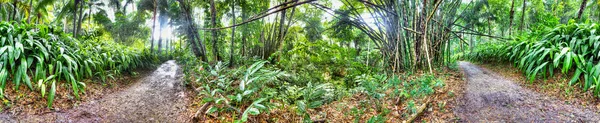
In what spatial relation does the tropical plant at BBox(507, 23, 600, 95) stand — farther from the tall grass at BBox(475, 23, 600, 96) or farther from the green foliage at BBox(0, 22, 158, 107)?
the green foliage at BBox(0, 22, 158, 107)

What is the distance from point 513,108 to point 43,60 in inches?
203

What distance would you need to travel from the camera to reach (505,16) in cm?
1041

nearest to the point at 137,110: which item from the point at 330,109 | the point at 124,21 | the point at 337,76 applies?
the point at 330,109

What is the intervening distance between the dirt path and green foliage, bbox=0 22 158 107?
14.1ft

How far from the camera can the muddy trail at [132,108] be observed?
2675 mm

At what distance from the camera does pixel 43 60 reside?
317cm

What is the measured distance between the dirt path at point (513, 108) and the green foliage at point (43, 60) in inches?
169

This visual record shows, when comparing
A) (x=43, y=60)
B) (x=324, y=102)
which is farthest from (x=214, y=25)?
(x=324, y=102)

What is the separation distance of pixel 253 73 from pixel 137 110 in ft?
4.61

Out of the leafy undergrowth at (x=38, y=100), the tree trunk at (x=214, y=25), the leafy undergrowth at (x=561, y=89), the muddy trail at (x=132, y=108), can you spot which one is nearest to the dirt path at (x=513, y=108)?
the leafy undergrowth at (x=561, y=89)

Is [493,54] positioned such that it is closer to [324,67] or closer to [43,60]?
[324,67]

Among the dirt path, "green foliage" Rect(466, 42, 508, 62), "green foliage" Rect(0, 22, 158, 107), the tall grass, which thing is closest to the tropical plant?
the tall grass

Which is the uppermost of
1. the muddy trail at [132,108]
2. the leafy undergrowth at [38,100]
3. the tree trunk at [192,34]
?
the tree trunk at [192,34]

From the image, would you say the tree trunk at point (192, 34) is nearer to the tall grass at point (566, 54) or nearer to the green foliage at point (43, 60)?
the green foliage at point (43, 60)
